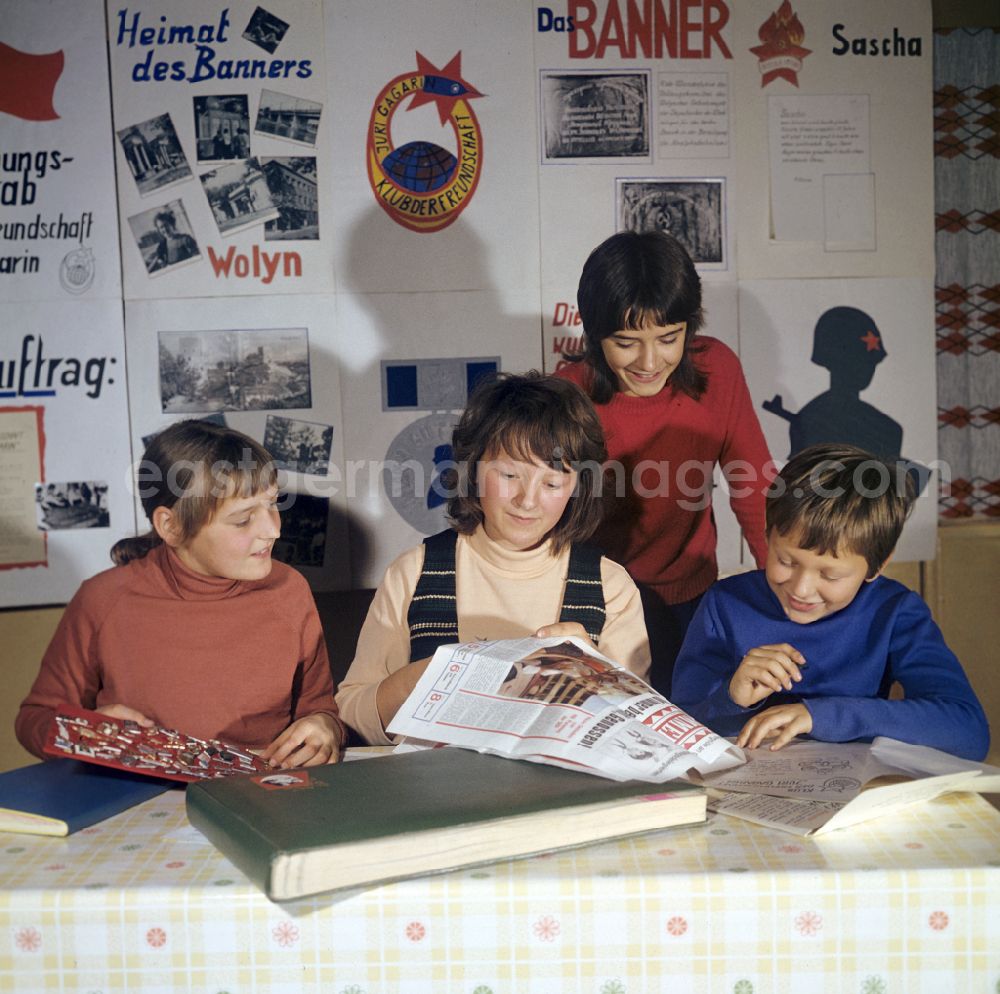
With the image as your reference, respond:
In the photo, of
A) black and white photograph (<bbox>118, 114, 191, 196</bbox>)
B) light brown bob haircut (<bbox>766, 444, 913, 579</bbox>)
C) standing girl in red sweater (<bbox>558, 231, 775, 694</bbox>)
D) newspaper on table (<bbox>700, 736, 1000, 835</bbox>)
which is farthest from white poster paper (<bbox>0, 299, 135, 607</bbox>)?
newspaper on table (<bbox>700, 736, 1000, 835</bbox>)

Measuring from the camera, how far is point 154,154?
1.76 metres

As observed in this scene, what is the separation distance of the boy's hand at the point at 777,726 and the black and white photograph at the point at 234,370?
1.04 m

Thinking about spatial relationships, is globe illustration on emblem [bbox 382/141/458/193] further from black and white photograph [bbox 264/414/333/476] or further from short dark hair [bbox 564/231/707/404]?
black and white photograph [bbox 264/414/333/476]

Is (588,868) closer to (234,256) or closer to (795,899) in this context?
(795,899)

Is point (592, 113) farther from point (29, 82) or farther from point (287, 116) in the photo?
point (29, 82)

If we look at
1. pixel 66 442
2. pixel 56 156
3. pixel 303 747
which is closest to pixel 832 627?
pixel 303 747

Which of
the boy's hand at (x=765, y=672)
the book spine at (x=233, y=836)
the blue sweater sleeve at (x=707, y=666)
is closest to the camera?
the book spine at (x=233, y=836)

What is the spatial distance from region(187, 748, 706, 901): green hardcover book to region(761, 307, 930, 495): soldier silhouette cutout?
1.15 meters

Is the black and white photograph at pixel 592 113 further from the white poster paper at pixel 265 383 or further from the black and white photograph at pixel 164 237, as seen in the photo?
the black and white photograph at pixel 164 237

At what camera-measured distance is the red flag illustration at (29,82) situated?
1.75m

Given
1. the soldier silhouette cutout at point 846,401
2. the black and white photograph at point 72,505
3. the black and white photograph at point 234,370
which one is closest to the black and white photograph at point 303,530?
the black and white photograph at point 234,370

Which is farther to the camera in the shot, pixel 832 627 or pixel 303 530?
pixel 303 530

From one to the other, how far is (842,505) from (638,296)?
2.00 ft

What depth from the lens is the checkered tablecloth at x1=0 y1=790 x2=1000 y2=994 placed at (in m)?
0.74
